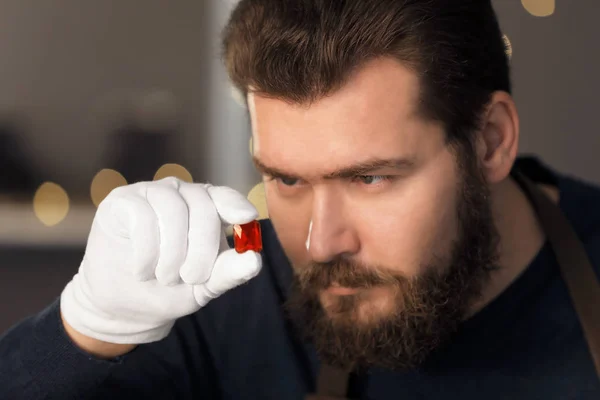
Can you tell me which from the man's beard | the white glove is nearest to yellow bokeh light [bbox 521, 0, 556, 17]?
the man's beard

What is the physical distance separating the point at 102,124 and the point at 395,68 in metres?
1.44

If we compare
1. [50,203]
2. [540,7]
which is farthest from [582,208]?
[50,203]

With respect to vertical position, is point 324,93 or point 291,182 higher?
point 324,93

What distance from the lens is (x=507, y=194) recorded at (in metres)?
1.17

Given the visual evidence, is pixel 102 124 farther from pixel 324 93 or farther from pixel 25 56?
pixel 324 93

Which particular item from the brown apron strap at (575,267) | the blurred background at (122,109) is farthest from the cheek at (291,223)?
the blurred background at (122,109)

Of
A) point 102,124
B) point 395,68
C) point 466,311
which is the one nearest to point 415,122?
point 395,68

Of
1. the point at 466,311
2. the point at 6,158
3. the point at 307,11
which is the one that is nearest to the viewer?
the point at 307,11

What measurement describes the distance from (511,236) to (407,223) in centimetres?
25

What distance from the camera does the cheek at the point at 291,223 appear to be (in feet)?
3.28

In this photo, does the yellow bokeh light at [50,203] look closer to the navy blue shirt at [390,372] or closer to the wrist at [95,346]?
the navy blue shirt at [390,372]

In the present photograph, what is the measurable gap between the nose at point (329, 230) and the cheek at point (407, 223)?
19mm

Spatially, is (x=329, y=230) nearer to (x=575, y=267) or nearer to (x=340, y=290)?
(x=340, y=290)

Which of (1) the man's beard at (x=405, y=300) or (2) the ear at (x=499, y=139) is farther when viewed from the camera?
(2) the ear at (x=499, y=139)
